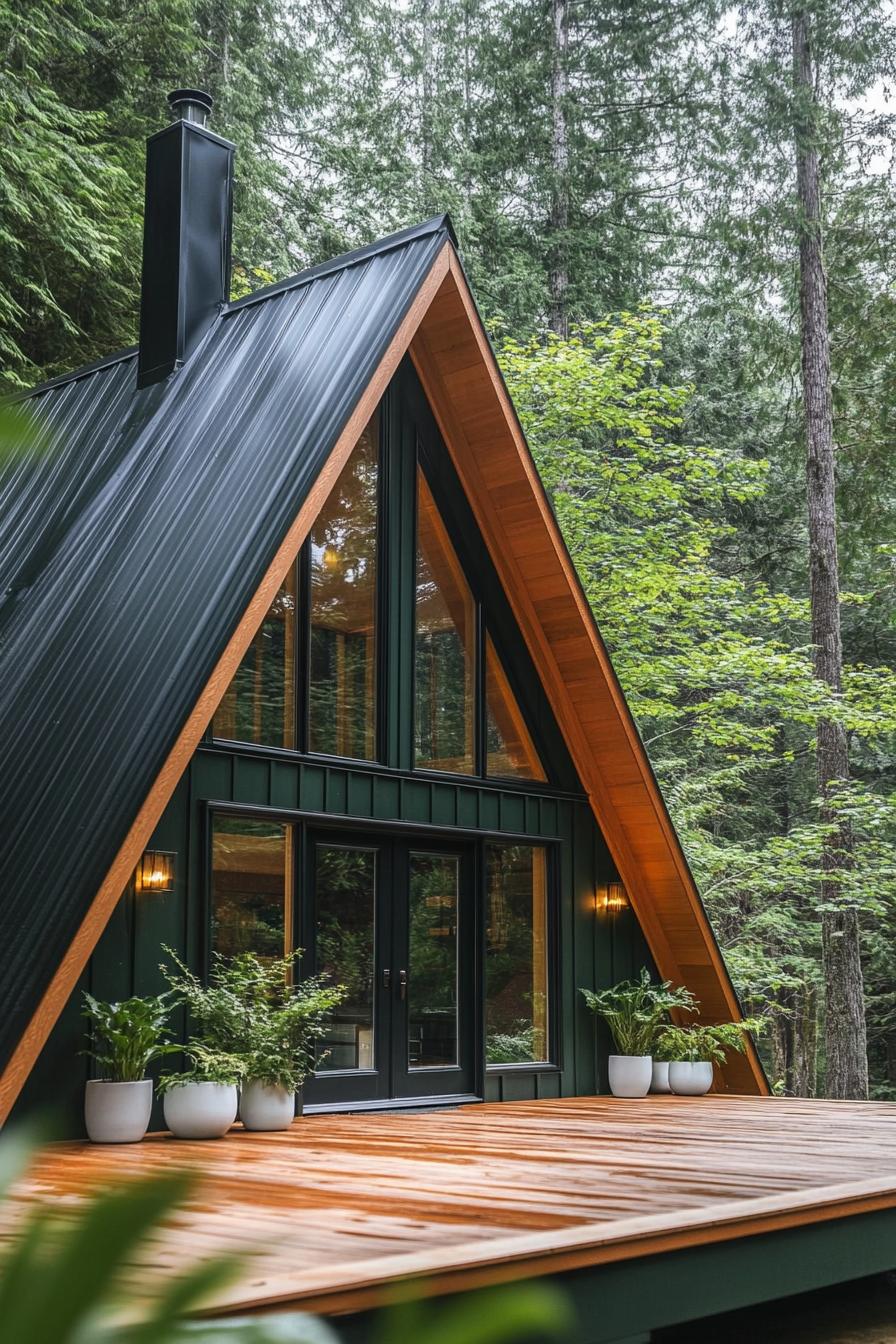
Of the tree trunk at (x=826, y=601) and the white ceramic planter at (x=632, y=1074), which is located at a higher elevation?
the tree trunk at (x=826, y=601)

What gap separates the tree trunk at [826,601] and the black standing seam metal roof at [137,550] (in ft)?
25.3

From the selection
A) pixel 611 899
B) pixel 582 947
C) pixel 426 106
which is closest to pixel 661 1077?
pixel 582 947

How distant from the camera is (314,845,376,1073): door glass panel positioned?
8.63 meters

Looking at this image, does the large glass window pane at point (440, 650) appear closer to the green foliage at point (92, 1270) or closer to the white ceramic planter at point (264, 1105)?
the white ceramic planter at point (264, 1105)

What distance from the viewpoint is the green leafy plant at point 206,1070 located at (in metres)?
7.32

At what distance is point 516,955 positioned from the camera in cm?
988

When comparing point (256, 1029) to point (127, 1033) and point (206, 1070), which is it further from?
point (127, 1033)

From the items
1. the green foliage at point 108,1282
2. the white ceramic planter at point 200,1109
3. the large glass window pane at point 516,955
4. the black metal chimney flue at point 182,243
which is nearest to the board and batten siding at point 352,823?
the large glass window pane at point 516,955

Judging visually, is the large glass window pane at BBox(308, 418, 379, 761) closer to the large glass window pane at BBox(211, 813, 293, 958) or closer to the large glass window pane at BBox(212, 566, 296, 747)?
the large glass window pane at BBox(212, 566, 296, 747)

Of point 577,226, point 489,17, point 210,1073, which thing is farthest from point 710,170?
point 210,1073

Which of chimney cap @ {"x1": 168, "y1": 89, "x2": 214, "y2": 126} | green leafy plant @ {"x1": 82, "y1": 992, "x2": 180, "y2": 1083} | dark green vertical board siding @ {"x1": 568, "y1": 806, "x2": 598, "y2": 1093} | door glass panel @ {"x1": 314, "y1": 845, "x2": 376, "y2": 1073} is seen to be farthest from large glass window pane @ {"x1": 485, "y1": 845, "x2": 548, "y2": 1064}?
chimney cap @ {"x1": 168, "y1": 89, "x2": 214, "y2": 126}

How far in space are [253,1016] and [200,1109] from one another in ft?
1.83

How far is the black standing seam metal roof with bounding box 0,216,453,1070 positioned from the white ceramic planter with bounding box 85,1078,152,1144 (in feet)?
4.75

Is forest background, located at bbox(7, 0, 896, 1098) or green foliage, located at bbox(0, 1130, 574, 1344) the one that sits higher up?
forest background, located at bbox(7, 0, 896, 1098)
